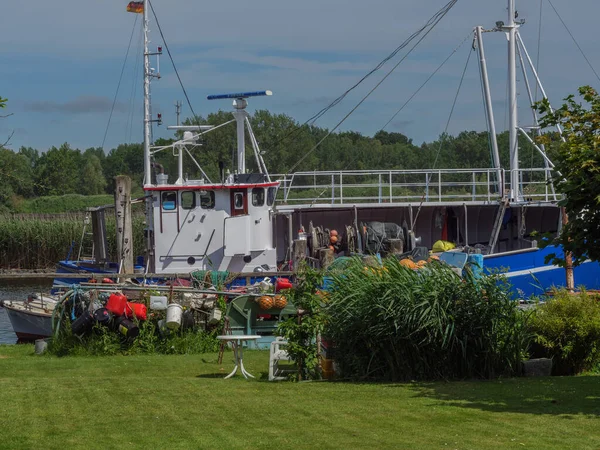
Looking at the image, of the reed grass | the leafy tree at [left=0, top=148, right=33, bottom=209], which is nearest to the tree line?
the reed grass

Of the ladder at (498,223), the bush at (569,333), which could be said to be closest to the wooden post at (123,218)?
the ladder at (498,223)

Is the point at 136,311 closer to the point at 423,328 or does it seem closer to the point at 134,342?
the point at 134,342

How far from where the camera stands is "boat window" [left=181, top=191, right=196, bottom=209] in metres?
25.3

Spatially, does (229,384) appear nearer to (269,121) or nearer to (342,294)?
(342,294)

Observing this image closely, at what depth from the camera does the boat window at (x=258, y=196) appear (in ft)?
83.7

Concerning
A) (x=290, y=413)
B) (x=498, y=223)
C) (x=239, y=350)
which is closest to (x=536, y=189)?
(x=498, y=223)

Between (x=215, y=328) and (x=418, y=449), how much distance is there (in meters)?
10.2

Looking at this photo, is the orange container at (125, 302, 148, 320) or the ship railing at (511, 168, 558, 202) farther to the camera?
the ship railing at (511, 168, 558, 202)

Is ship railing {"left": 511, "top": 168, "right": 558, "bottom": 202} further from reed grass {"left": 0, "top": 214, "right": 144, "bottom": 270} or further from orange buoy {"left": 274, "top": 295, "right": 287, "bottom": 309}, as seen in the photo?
reed grass {"left": 0, "top": 214, "right": 144, "bottom": 270}

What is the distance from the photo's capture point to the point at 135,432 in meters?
9.52

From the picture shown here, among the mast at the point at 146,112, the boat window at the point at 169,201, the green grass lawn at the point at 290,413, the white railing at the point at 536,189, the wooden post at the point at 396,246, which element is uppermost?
the mast at the point at 146,112

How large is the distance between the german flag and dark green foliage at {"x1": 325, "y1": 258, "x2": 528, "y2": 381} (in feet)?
50.0

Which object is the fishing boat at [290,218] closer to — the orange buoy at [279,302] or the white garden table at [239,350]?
the orange buoy at [279,302]

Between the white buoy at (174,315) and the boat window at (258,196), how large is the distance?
8.05m
